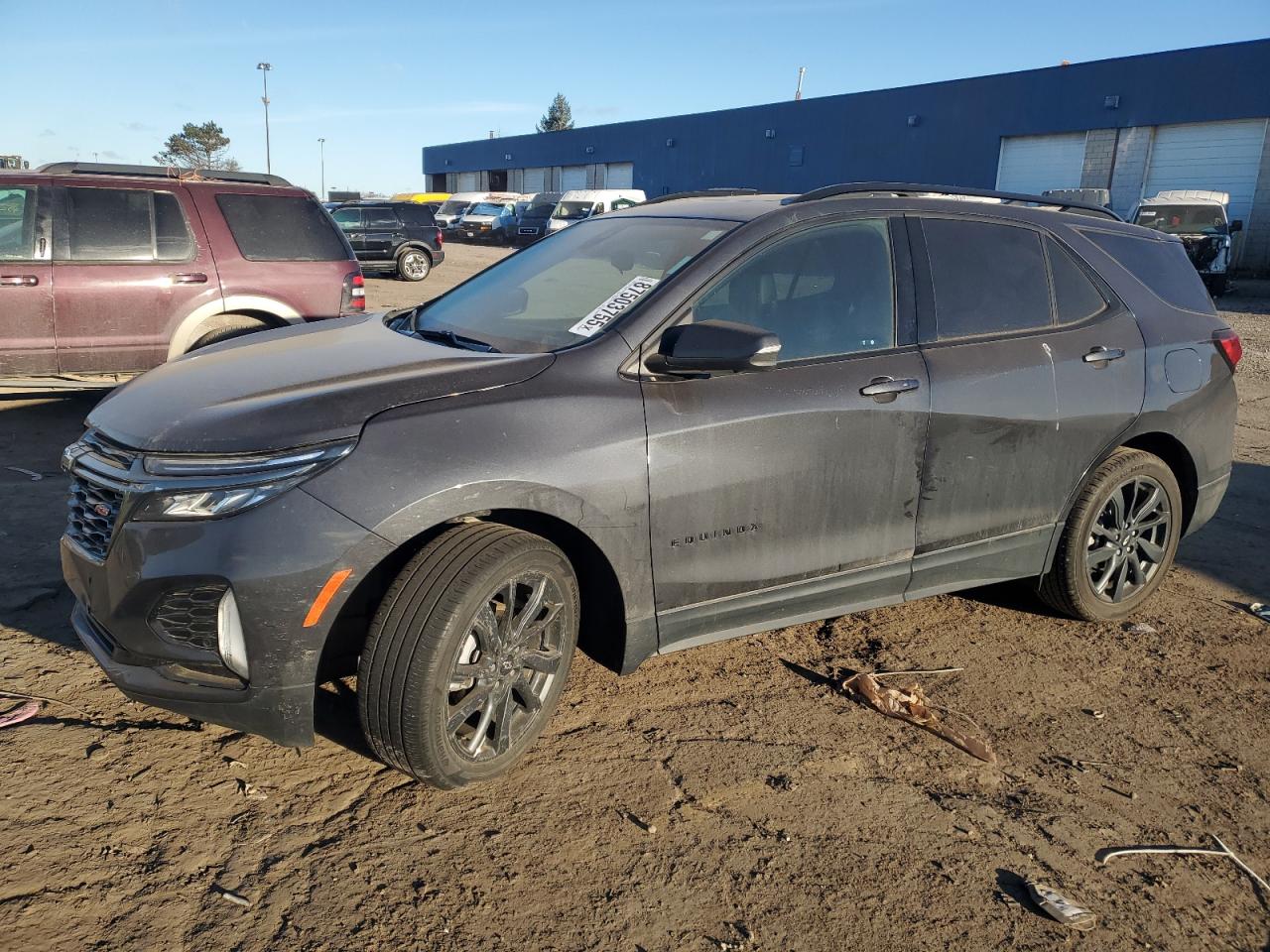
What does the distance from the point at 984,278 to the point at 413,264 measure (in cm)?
2012

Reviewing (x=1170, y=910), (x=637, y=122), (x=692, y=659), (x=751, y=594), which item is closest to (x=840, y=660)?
(x=692, y=659)

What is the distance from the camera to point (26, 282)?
6805 millimetres

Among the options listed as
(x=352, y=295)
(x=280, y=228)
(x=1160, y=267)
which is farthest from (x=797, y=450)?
(x=280, y=228)

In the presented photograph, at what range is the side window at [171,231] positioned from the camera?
7.16m

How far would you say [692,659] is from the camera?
404 cm

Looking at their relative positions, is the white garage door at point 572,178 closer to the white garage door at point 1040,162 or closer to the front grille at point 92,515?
the white garage door at point 1040,162

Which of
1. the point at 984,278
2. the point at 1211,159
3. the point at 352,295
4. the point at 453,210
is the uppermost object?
the point at 1211,159

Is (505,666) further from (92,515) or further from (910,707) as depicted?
(910,707)

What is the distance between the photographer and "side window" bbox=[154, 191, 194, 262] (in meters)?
→ 7.16

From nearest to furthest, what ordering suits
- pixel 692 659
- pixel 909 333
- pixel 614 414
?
1. pixel 614 414
2. pixel 909 333
3. pixel 692 659

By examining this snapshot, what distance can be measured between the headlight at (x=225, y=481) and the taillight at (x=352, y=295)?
5.35m

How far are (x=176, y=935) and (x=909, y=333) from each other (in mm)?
3014

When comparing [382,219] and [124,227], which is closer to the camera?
[124,227]

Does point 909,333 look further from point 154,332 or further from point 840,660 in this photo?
point 154,332
